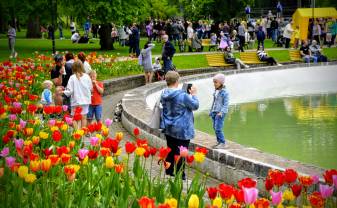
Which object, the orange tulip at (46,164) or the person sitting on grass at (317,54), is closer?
the orange tulip at (46,164)

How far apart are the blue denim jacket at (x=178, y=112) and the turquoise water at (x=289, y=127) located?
3975mm

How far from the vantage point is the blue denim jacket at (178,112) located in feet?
27.7

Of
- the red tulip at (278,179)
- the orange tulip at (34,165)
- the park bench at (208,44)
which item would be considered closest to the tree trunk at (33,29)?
the park bench at (208,44)

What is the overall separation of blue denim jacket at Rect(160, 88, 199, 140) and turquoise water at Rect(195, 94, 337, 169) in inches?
157

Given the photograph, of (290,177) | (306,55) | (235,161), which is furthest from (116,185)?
(306,55)

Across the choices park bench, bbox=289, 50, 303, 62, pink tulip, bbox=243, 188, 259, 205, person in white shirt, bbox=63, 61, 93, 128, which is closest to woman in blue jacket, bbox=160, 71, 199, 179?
person in white shirt, bbox=63, 61, 93, 128

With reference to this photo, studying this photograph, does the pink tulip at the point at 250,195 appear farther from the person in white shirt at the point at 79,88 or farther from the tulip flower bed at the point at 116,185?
the person in white shirt at the point at 79,88

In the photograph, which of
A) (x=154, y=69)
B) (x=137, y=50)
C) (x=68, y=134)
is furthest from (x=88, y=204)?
(x=137, y=50)

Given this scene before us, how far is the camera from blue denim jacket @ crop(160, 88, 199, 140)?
27.7ft

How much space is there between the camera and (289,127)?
Answer: 642 inches

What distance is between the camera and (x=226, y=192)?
4.57 metres

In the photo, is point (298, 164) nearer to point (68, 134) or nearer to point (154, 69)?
point (68, 134)

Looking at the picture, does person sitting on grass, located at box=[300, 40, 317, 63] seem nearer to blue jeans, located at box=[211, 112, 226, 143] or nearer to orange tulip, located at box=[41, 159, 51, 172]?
blue jeans, located at box=[211, 112, 226, 143]

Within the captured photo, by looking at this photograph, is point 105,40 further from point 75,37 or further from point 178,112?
point 178,112
